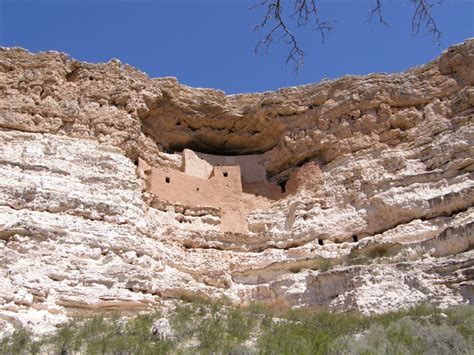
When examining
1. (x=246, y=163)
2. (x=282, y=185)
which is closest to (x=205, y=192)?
(x=282, y=185)

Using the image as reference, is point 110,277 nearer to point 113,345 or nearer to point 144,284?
point 144,284

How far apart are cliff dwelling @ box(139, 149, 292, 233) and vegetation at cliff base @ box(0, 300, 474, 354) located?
16.8 ft

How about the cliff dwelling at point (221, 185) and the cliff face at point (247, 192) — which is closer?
the cliff face at point (247, 192)

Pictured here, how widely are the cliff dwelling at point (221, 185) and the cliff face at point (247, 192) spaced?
0.61 ft

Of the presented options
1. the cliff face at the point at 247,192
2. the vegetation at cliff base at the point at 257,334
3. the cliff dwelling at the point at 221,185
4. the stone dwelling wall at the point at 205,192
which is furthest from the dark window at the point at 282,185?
the vegetation at cliff base at the point at 257,334

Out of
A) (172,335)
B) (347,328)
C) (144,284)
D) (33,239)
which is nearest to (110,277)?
(144,284)

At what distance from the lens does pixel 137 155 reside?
15.2m

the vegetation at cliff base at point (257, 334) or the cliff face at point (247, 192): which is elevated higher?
the cliff face at point (247, 192)

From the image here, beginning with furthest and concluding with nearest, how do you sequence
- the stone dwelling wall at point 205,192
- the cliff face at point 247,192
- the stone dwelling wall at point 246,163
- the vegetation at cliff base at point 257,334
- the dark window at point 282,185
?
the stone dwelling wall at point 246,163
the dark window at point 282,185
the stone dwelling wall at point 205,192
the cliff face at point 247,192
the vegetation at cliff base at point 257,334

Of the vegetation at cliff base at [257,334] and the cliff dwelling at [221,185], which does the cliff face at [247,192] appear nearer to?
the cliff dwelling at [221,185]

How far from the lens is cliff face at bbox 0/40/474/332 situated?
1083 cm

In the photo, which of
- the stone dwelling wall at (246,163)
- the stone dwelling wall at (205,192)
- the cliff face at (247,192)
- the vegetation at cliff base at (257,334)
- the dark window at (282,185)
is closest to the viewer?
the vegetation at cliff base at (257,334)

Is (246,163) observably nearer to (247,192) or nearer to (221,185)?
(247,192)

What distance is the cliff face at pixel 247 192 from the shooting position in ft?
35.5
